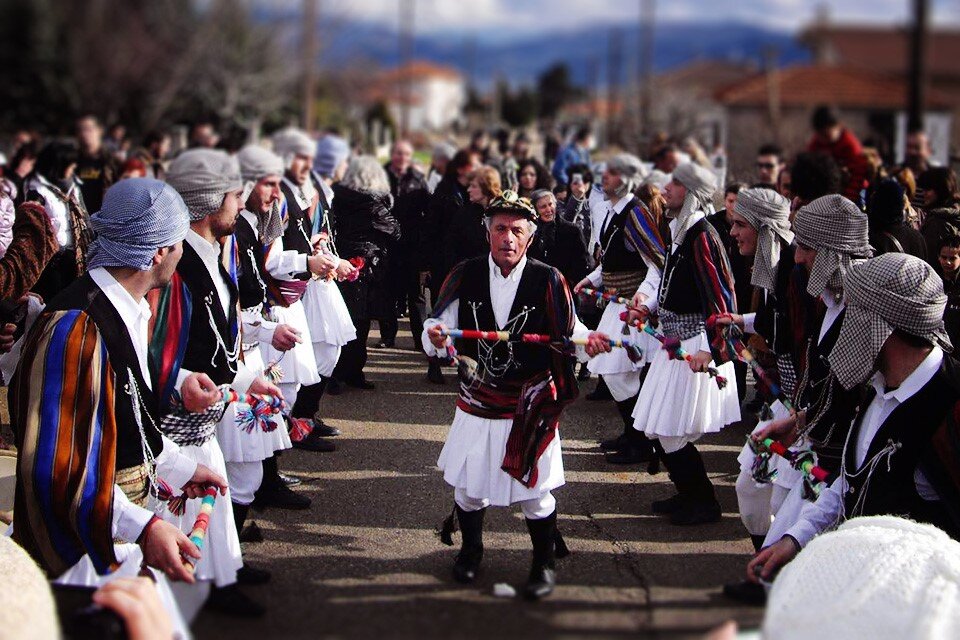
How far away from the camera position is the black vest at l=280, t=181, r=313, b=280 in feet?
22.4

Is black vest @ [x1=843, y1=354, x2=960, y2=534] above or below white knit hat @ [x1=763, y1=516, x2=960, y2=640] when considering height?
below

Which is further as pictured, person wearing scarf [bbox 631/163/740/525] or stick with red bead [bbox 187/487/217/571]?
person wearing scarf [bbox 631/163/740/525]

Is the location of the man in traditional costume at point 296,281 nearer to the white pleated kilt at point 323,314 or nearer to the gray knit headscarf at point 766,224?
the white pleated kilt at point 323,314

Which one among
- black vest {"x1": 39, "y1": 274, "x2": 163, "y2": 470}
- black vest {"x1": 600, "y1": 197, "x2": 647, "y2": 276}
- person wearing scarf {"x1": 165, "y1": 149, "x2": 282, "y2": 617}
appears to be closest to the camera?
black vest {"x1": 39, "y1": 274, "x2": 163, "y2": 470}

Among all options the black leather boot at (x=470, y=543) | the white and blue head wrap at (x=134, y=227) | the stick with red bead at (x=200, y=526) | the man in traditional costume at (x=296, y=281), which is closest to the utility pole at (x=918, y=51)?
the man in traditional costume at (x=296, y=281)

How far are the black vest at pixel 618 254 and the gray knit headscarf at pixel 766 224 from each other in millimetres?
1779

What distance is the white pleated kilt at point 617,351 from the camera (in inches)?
284

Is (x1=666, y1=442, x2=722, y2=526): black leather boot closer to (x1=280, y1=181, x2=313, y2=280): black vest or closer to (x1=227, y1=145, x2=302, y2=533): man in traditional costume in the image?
(x1=227, y1=145, x2=302, y2=533): man in traditional costume

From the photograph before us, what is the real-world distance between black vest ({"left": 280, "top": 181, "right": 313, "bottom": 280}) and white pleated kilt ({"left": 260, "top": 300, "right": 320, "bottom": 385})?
0.40 meters

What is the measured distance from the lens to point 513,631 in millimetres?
1522

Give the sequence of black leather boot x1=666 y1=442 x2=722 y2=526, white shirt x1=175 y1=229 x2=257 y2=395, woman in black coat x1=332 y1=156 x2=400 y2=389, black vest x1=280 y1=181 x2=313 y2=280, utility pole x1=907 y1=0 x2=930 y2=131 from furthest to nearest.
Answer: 1. utility pole x1=907 y1=0 x2=930 y2=131
2. woman in black coat x1=332 y1=156 x2=400 y2=389
3. black vest x1=280 y1=181 x2=313 y2=280
4. black leather boot x1=666 y1=442 x2=722 y2=526
5. white shirt x1=175 y1=229 x2=257 y2=395

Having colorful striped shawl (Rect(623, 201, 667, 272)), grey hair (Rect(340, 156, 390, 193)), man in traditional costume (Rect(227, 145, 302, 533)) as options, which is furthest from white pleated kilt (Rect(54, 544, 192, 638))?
grey hair (Rect(340, 156, 390, 193))

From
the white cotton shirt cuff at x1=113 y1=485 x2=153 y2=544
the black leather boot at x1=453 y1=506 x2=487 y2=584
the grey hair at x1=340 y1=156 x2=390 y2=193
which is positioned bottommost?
the black leather boot at x1=453 y1=506 x2=487 y2=584

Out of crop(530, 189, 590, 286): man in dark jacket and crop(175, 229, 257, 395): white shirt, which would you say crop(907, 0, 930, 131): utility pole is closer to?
crop(530, 189, 590, 286): man in dark jacket
